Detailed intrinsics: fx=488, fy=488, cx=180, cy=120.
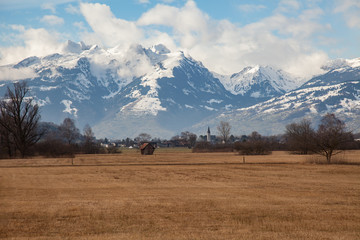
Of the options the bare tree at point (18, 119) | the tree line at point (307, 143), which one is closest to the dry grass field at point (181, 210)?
the tree line at point (307, 143)

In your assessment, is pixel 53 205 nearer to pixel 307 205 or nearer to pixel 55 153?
pixel 307 205

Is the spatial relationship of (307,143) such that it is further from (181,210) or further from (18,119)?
(181,210)

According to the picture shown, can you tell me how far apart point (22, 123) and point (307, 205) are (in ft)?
240

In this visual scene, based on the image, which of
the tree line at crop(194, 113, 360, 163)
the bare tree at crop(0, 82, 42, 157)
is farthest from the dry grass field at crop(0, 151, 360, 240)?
the bare tree at crop(0, 82, 42, 157)

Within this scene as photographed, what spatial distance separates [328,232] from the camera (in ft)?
67.8

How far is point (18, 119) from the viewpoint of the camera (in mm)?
87750

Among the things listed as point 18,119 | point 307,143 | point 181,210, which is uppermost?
point 18,119

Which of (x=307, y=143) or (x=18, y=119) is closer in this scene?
(x=307, y=143)

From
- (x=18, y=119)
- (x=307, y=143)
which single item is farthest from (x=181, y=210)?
(x=18, y=119)

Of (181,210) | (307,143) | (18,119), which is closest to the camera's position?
(181,210)

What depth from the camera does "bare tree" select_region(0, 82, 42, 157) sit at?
287ft

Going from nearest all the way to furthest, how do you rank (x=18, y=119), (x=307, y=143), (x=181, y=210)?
(x=181, y=210)
(x=307, y=143)
(x=18, y=119)

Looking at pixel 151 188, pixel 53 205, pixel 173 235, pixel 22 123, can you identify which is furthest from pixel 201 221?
pixel 22 123

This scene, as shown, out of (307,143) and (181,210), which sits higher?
(307,143)
